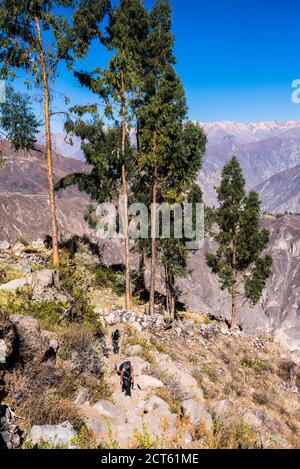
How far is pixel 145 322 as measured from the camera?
1588 cm

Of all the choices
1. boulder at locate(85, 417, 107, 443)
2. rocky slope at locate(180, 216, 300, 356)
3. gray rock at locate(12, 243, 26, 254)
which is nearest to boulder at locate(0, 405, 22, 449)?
boulder at locate(85, 417, 107, 443)

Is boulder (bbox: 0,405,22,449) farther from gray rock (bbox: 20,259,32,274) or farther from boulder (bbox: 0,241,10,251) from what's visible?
boulder (bbox: 0,241,10,251)

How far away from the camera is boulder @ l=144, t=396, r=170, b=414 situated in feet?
28.5

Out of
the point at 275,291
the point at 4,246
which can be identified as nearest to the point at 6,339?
the point at 4,246

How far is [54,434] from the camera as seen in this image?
665 cm

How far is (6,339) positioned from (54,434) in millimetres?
2441

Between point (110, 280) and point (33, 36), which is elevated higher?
point (33, 36)

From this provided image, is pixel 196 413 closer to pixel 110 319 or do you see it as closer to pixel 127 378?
pixel 127 378

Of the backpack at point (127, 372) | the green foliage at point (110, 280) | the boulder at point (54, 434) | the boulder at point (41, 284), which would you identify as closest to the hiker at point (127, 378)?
the backpack at point (127, 372)

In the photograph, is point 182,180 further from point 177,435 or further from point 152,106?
point 177,435

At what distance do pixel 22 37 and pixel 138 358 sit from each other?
14.8 metres

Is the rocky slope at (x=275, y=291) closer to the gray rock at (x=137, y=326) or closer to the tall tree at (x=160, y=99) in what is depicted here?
the tall tree at (x=160, y=99)

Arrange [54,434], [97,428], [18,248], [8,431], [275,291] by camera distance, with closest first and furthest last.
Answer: [8,431], [54,434], [97,428], [18,248], [275,291]

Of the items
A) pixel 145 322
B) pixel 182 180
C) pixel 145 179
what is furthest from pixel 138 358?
pixel 145 179
